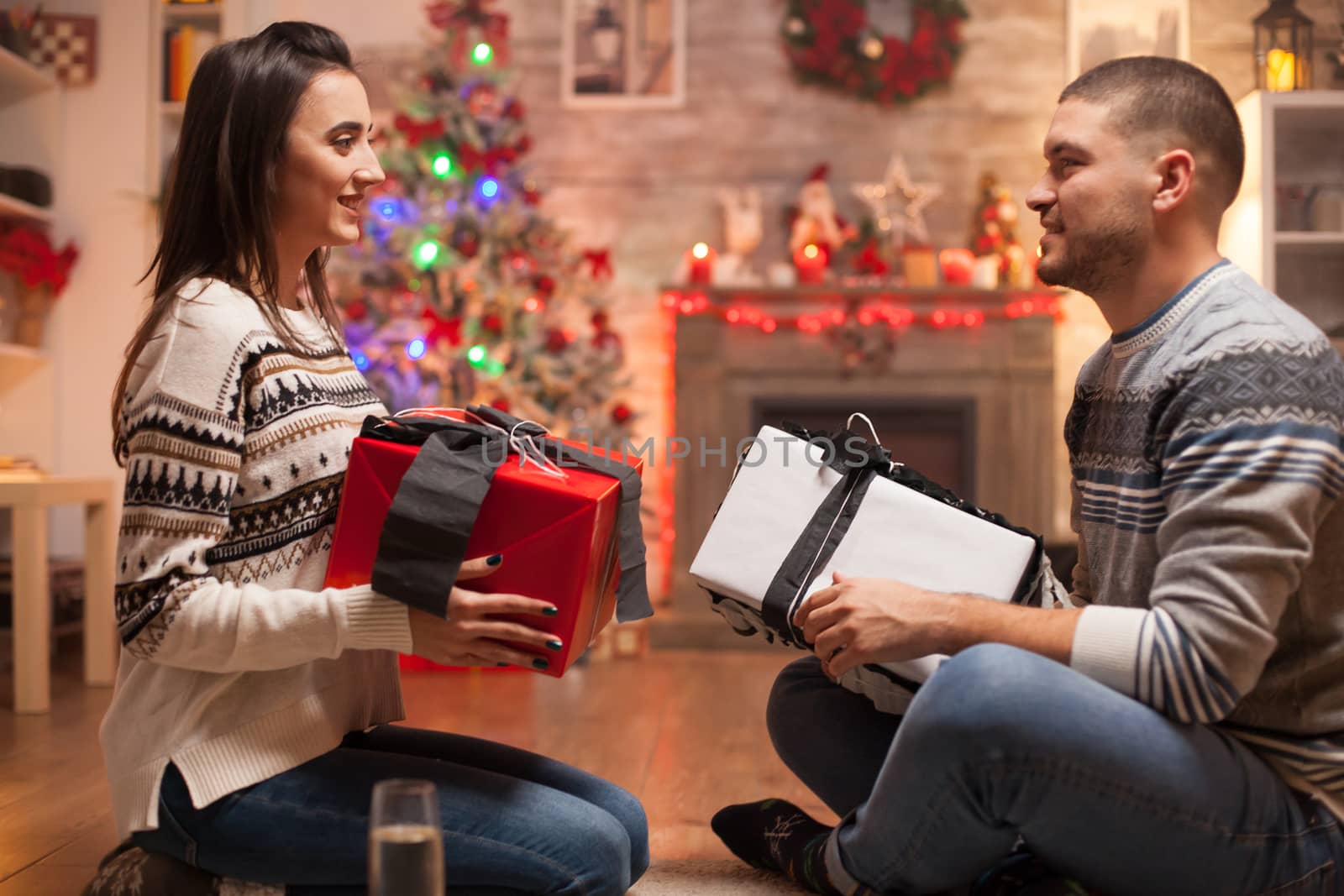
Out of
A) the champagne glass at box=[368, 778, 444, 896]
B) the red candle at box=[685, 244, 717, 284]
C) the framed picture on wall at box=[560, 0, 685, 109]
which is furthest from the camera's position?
the framed picture on wall at box=[560, 0, 685, 109]

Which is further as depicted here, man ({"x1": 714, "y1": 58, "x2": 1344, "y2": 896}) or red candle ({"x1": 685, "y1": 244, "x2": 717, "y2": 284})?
red candle ({"x1": 685, "y1": 244, "x2": 717, "y2": 284})

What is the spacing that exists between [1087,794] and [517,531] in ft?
2.16

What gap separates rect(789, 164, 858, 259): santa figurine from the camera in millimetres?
4387

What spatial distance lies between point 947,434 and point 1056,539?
1.92ft

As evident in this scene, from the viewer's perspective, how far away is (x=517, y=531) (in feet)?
4.11

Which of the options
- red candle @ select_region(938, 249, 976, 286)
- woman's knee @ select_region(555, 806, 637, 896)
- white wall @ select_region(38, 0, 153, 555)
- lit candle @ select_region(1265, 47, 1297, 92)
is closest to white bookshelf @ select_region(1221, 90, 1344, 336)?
lit candle @ select_region(1265, 47, 1297, 92)

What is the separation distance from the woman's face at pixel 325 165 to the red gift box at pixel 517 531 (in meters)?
0.36

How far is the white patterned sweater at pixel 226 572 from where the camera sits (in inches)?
47.1

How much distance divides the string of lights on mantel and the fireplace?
2 cm

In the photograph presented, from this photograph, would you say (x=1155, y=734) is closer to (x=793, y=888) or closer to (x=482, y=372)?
(x=793, y=888)

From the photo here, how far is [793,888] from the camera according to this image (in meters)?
1.56

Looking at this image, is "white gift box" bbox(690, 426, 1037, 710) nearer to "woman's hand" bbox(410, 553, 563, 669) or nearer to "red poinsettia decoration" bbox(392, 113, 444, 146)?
"woman's hand" bbox(410, 553, 563, 669)

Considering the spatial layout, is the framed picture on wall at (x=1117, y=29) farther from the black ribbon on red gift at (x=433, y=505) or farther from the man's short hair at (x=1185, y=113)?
the black ribbon on red gift at (x=433, y=505)

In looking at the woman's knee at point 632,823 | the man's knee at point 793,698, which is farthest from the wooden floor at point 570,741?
the man's knee at point 793,698
